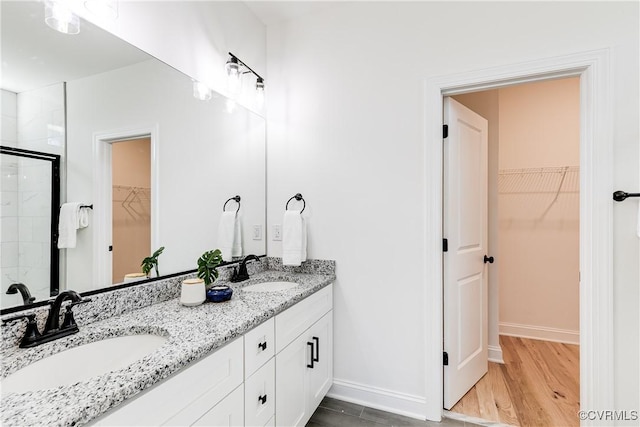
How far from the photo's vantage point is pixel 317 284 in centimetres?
184

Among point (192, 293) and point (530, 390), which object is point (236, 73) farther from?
point (530, 390)

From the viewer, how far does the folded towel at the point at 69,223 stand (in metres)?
1.13

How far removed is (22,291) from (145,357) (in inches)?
20.8

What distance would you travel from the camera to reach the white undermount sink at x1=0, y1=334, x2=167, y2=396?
845 mm

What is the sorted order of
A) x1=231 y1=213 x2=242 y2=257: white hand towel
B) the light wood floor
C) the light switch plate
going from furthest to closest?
the light switch plate < x1=231 y1=213 x2=242 y2=257: white hand towel < the light wood floor

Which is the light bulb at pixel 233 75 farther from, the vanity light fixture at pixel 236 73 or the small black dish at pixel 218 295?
the small black dish at pixel 218 295

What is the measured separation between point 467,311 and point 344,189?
→ 3.82 ft

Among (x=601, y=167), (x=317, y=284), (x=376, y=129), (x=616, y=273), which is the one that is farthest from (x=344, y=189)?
(x=616, y=273)

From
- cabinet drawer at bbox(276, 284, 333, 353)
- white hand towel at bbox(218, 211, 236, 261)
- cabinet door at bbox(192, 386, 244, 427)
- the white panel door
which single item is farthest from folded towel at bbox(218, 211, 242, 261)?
the white panel door

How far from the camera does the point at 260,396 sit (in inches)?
49.8

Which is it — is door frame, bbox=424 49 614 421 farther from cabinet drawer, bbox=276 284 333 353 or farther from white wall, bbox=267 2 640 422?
cabinet drawer, bbox=276 284 333 353

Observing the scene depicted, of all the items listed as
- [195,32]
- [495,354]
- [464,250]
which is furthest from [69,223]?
[495,354]

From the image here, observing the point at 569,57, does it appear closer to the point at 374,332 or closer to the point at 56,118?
the point at 374,332

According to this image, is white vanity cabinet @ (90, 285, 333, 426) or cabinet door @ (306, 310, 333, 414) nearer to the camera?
white vanity cabinet @ (90, 285, 333, 426)
